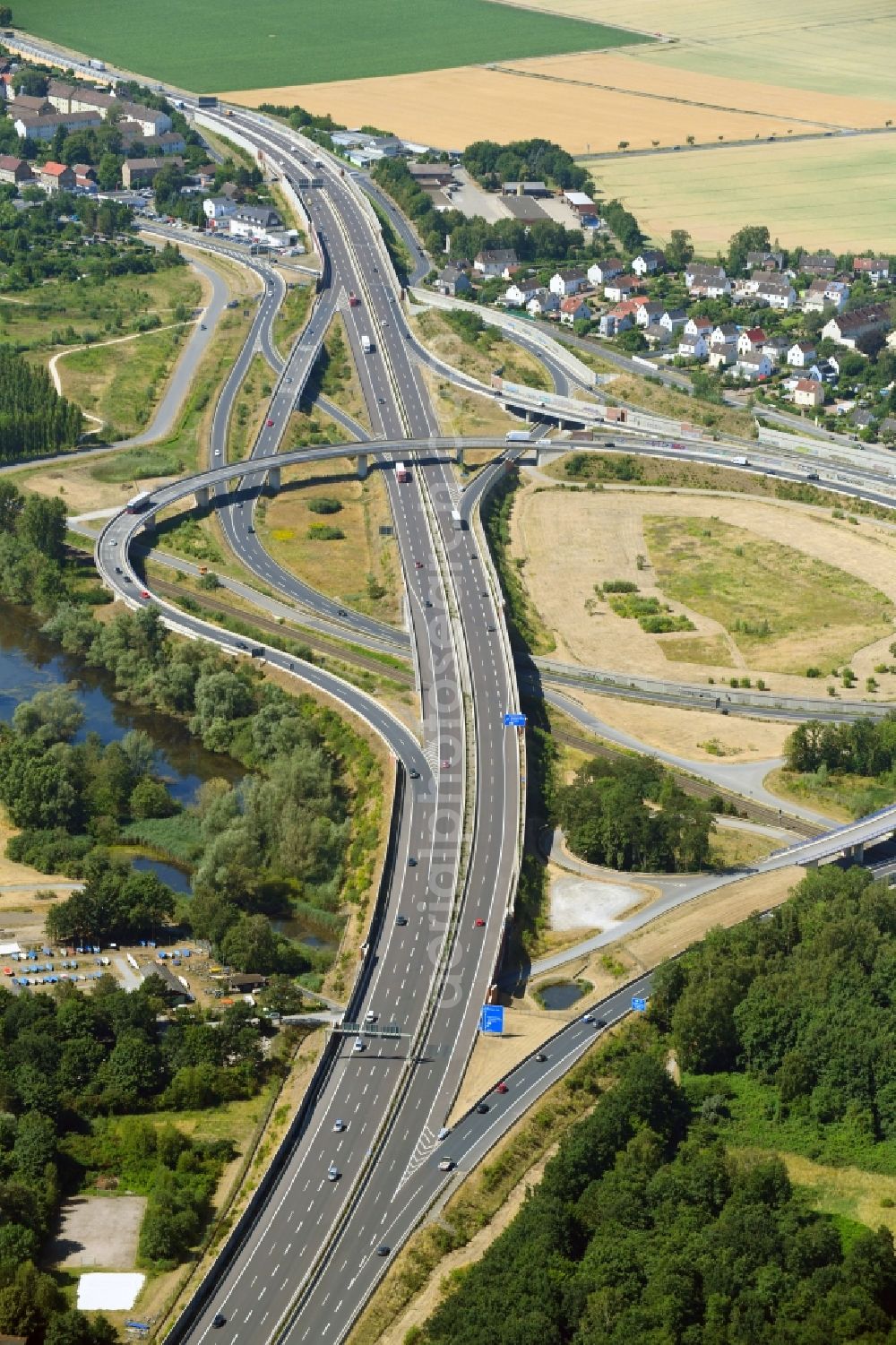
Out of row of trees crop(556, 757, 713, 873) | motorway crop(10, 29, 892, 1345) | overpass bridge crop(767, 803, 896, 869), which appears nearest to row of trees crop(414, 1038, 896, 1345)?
motorway crop(10, 29, 892, 1345)

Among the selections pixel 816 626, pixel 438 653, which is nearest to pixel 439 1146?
pixel 438 653

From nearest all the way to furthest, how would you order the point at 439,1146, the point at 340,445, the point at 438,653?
the point at 439,1146 < the point at 438,653 < the point at 340,445

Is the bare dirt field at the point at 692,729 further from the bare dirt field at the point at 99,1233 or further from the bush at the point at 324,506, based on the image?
the bare dirt field at the point at 99,1233

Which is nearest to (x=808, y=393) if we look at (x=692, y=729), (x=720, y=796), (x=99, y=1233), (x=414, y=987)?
(x=692, y=729)

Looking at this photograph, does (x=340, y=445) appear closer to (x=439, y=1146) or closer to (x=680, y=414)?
(x=680, y=414)

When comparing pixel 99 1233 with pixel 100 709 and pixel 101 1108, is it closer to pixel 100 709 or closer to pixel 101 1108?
pixel 101 1108

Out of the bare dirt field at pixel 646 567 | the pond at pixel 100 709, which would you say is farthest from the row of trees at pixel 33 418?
the bare dirt field at pixel 646 567
